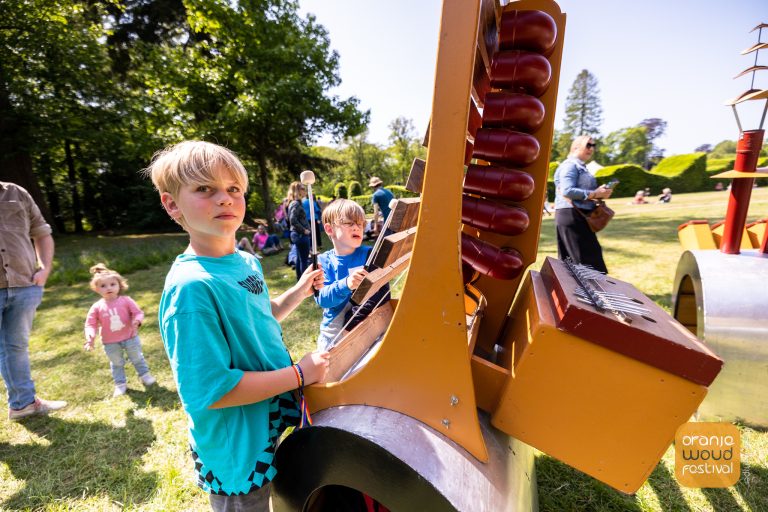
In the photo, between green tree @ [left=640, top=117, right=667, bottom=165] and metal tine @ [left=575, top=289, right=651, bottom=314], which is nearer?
metal tine @ [left=575, top=289, right=651, bottom=314]

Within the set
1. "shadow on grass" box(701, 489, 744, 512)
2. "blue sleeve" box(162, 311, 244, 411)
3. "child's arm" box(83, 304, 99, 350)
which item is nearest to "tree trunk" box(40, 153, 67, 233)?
"child's arm" box(83, 304, 99, 350)

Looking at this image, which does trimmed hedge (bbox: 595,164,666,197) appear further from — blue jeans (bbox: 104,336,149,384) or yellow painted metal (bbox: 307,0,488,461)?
yellow painted metal (bbox: 307,0,488,461)

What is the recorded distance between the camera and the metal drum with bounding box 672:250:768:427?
2.21 metres

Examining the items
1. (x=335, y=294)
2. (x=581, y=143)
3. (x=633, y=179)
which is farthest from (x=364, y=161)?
(x=335, y=294)

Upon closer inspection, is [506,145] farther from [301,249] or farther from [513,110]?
[301,249]

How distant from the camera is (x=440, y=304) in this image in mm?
1071

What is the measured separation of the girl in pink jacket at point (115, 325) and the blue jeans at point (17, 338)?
470mm

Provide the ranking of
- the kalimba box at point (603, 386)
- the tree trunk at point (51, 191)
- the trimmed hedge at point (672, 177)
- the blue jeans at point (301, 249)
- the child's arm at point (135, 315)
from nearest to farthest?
1. the kalimba box at point (603, 386)
2. the child's arm at point (135, 315)
3. the blue jeans at point (301, 249)
4. the tree trunk at point (51, 191)
5. the trimmed hedge at point (672, 177)

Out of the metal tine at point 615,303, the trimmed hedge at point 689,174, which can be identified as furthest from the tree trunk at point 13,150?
the trimmed hedge at point 689,174

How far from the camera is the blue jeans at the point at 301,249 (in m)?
6.87

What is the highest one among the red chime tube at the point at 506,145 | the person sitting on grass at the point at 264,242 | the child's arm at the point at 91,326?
the red chime tube at the point at 506,145

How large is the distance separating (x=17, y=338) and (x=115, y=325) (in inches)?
27.7

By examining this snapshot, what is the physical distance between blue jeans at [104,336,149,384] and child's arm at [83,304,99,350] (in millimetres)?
156

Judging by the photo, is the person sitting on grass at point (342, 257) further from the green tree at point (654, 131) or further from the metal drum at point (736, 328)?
the green tree at point (654, 131)
